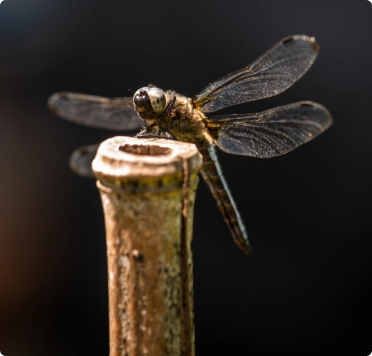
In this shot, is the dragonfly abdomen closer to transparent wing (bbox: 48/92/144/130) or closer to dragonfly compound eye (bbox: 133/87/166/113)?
dragonfly compound eye (bbox: 133/87/166/113)

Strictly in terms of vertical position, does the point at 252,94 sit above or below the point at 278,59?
below

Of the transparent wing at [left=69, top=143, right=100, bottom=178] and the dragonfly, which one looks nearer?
the dragonfly

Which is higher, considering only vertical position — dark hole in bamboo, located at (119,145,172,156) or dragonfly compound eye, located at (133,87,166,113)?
dragonfly compound eye, located at (133,87,166,113)

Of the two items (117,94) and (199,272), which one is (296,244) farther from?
(117,94)

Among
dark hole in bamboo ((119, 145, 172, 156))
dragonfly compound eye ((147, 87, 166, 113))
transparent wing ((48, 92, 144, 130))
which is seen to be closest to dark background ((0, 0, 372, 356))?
transparent wing ((48, 92, 144, 130))

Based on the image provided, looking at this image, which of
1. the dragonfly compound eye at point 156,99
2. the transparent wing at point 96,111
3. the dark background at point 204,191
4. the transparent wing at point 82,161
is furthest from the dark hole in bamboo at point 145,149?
the dark background at point 204,191

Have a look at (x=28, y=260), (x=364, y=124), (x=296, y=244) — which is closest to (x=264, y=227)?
(x=296, y=244)
